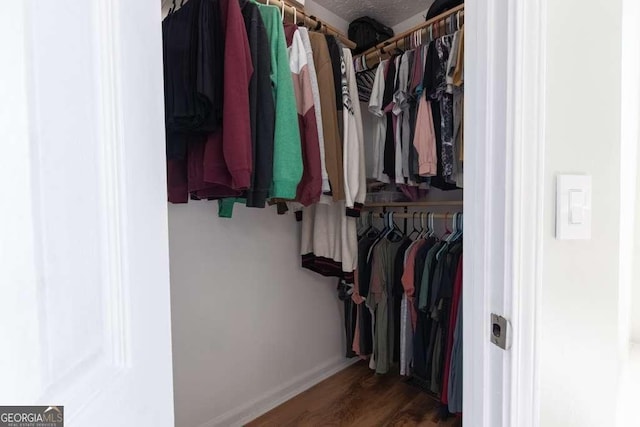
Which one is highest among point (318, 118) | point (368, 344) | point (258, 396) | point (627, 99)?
point (318, 118)

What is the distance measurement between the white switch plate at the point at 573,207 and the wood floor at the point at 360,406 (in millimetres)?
1423

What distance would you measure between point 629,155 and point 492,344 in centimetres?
49

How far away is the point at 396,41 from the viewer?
1.73 metres

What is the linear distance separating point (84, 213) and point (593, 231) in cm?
78

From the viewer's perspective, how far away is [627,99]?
0.60 metres

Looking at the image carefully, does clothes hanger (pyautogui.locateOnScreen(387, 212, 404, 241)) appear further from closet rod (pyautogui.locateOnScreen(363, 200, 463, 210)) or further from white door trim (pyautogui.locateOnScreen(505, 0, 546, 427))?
white door trim (pyautogui.locateOnScreen(505, 0, 546, 427))

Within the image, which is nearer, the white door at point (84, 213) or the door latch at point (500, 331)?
the white door at point (84, 213)

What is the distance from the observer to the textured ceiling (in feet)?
6.14

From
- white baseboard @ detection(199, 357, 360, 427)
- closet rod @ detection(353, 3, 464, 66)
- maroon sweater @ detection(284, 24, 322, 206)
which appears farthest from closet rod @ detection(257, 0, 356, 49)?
white baseboard @ detection(199, 357, 360, 427)

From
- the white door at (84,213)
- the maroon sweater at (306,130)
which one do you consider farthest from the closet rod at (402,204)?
the white door at (84,213)

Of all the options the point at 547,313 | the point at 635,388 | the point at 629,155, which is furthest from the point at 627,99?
the point at 635,388

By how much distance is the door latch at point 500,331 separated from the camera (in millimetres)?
490

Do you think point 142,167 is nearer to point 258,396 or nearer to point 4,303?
point 4,303

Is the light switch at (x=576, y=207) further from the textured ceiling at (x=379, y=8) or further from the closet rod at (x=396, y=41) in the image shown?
the textured ceiling at (x=379, y=8)
